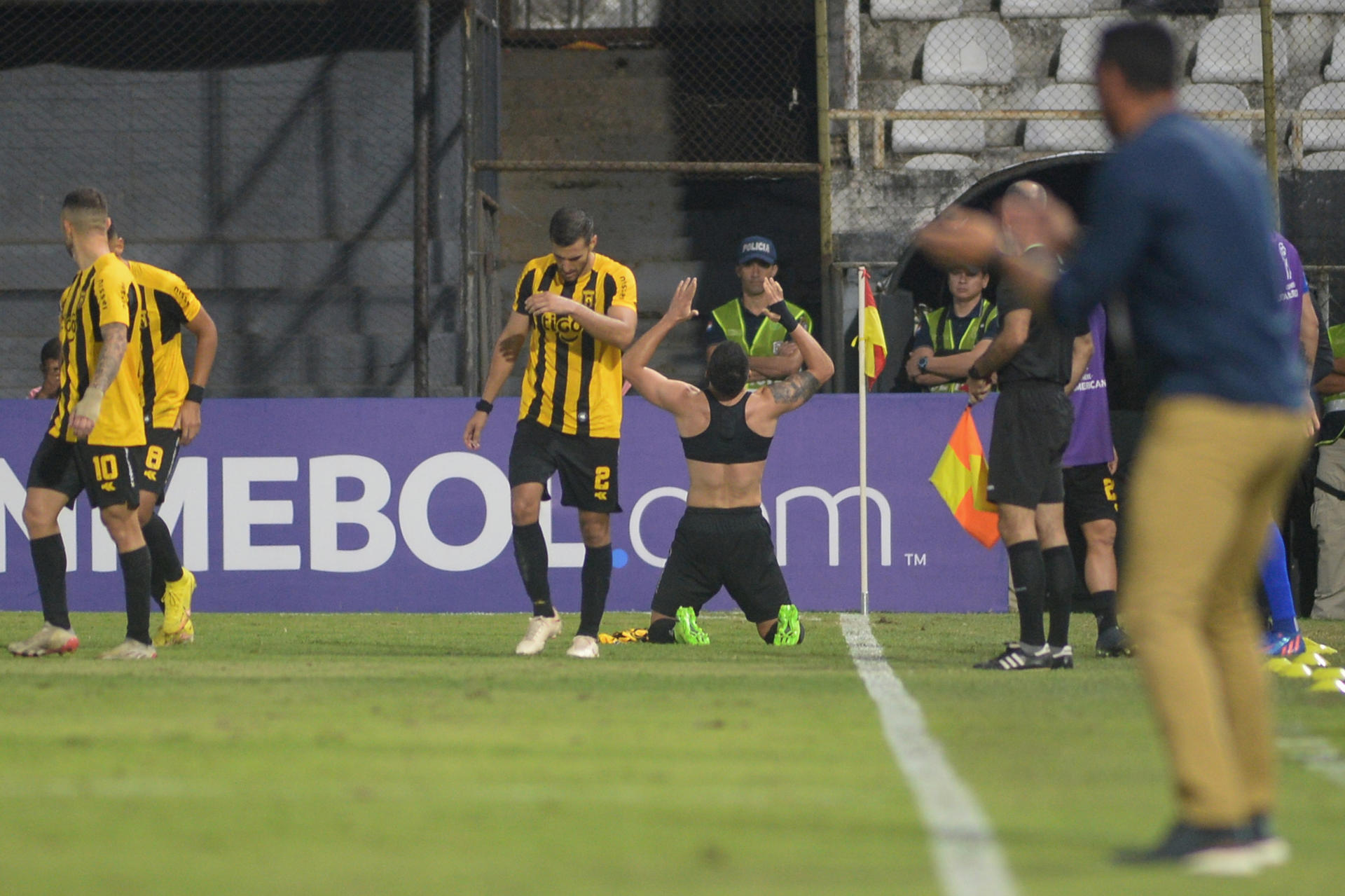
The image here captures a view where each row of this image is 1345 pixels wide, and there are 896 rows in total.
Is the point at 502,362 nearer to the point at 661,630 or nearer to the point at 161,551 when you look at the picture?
the point at 661,630

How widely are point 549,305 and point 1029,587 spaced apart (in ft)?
8.48

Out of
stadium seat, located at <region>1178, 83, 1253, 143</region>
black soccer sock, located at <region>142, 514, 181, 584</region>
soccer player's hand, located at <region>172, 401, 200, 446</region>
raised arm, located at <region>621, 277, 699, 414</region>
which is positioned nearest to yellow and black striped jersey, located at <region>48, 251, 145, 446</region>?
soccer player's hand, located at <region>172, 401, 200, 446</region>

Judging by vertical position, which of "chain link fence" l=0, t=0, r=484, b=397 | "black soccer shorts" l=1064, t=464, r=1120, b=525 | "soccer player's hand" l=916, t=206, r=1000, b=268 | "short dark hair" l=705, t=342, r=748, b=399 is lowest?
"black soccer shorts" l=1064, t=464, r=1120, b=525

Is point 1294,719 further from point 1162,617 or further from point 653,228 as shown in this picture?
point 653,228

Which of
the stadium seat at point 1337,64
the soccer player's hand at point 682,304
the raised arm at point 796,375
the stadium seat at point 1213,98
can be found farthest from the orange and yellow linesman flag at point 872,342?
the stadium seat at point 1337,64

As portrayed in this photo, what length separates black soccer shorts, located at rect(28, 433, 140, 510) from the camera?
840cm

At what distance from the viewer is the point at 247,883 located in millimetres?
3312

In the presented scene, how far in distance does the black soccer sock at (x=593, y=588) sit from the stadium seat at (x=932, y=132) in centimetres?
921

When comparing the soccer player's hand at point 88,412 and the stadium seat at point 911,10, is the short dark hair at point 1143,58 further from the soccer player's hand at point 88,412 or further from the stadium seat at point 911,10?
the stadium seat at point 911,10

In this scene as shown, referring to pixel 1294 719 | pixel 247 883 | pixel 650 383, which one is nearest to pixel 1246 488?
pixel 247 883

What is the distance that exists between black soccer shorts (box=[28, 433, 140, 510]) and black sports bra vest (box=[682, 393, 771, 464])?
3.08 meters

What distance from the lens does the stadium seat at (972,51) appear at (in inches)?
693

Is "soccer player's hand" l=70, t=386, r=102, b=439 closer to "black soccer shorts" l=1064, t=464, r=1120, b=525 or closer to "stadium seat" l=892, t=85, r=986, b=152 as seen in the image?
"black soccer shorts" l=1064, t=464, r=1120, b=525

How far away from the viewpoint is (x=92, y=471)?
27.6ft
